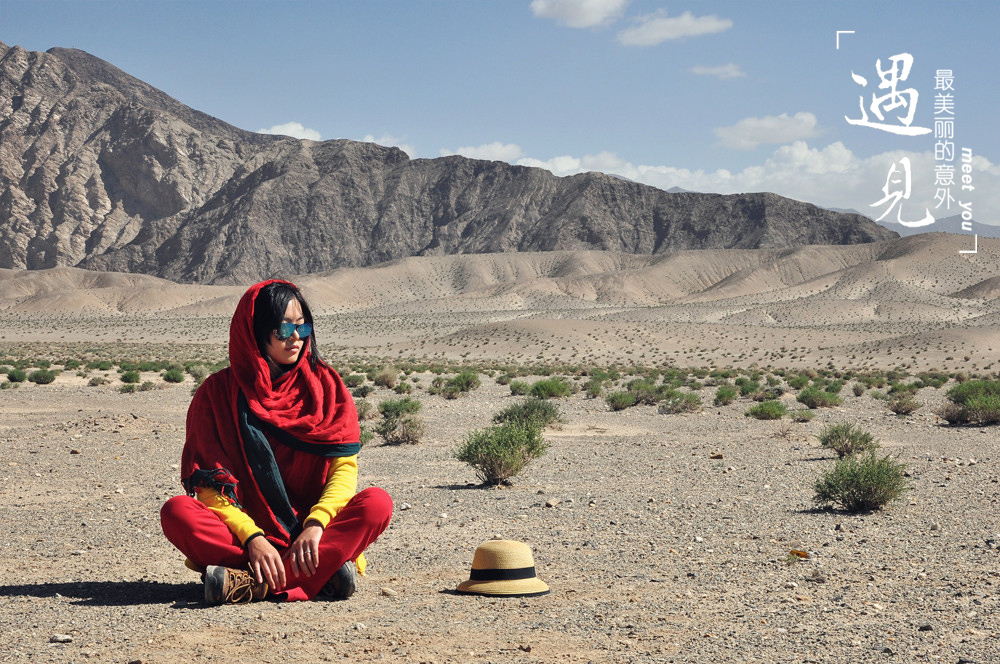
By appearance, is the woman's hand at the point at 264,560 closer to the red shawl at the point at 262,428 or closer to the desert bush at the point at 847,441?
the red shawl at the point at 262,428

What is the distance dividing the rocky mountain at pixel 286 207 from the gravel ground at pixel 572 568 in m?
142

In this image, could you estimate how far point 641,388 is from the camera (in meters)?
27.4

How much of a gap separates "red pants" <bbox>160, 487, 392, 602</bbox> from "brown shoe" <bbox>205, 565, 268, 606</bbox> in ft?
0.25

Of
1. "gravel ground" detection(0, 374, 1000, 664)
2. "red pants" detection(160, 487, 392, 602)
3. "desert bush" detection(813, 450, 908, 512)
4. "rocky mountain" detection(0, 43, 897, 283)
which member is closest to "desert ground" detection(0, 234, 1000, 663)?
"gravel ground" detection(0, 374, 1000, 664)

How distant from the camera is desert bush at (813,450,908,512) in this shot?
31.9 ft

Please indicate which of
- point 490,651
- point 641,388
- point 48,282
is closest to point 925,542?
point 490,651

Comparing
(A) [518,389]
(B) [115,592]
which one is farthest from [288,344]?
(A) [518,389]

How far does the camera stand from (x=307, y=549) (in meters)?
5.40

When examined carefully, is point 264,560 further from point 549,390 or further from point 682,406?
point 549,390

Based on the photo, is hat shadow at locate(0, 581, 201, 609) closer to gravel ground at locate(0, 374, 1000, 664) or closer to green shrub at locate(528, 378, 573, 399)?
gravel ground at locate(0, 374, 1000, 664)

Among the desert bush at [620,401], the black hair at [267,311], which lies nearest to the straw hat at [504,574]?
the black hair at [267,311]

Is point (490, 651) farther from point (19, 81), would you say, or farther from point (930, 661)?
point (19, 81)

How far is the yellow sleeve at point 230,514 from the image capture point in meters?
5.46

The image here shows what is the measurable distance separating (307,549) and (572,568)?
255 cm
